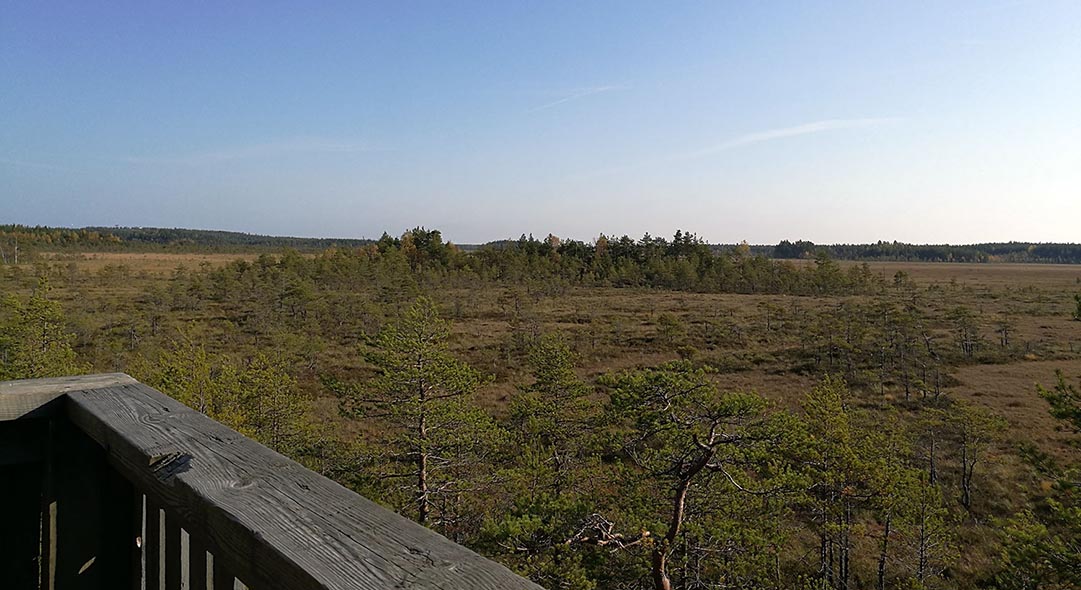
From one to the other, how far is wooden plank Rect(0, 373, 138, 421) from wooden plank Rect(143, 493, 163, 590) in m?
0.44

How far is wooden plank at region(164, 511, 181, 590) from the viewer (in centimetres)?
99

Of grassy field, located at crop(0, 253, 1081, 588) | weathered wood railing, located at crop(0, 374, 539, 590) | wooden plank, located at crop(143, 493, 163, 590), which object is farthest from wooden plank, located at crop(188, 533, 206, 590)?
grassy field, located at crop(0, 253, 1081, 588)

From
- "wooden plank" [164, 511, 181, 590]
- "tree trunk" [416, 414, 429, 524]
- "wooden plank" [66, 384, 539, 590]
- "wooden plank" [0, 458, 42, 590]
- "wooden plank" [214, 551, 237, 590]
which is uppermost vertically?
"wooden plank" [66, 384, 539, 590]

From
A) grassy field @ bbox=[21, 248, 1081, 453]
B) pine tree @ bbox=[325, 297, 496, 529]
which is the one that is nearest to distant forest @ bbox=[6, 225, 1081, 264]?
grassy field @ bbox=[21, 248, 1081, 453]

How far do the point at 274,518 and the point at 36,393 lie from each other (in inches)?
40.2

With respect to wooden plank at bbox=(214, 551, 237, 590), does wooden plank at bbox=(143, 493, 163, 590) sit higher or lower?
lower

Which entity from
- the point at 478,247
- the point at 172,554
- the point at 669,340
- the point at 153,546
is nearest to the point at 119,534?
the point at 153,546

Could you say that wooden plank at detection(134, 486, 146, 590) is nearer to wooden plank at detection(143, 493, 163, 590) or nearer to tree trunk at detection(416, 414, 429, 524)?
wooden plank at detection(143, 493, 163, 590)

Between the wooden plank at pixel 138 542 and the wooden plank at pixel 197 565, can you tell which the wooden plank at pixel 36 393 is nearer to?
the wooden plank at pixel 138 542

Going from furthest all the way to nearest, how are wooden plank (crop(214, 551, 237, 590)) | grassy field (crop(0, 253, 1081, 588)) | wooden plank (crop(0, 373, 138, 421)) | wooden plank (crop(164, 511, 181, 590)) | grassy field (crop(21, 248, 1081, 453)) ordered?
grassy field (crop(21, 248, 1081, 453)), grassy field (crop(0, 253, 1081, 588)), wooden plank (crop(0, 373, 138, 421)), wooden plank (crop(164, 511, 181, 590)), wooden plank (crop(214, 551, 237, 590))

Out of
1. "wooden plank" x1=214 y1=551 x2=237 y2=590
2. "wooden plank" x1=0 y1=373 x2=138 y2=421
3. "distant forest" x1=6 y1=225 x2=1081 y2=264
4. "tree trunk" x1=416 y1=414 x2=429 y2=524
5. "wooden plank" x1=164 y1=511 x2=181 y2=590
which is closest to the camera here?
"wooden plank" x1=214 y1=551 x2=237 y2=590

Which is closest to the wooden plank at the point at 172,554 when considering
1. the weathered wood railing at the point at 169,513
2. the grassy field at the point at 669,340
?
the weathered wood railing at the point at 169,513

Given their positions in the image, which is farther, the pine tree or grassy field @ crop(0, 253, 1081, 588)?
grassy field @ crop(0, 253, 1081, 588)

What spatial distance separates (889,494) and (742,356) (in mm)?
19602
